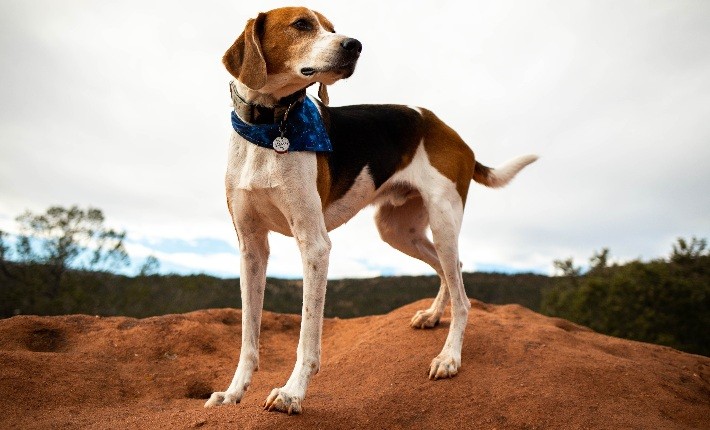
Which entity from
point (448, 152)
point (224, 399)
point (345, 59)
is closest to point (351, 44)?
point (345, 59)

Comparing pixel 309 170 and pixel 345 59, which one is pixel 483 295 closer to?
pixel 309 170

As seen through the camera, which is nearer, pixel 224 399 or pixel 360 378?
pixel 224 399

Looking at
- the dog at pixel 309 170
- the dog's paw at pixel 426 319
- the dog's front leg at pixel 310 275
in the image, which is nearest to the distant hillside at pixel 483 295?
the dog's paw at pixel 426 319

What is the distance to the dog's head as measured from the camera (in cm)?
377

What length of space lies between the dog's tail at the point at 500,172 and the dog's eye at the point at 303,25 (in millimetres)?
2827

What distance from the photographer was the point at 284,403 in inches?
148

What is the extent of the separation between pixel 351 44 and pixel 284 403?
2286 millimetres

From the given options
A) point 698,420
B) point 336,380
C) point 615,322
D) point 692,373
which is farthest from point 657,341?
point 336,380

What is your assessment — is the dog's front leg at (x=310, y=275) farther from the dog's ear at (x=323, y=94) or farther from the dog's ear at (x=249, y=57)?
the dog's ear at (x=323, y=94)

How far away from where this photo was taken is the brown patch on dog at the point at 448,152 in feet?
17.9

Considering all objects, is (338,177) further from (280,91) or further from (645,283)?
(645,283)

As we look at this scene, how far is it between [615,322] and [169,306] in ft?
54.0

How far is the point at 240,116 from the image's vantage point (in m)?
4.15

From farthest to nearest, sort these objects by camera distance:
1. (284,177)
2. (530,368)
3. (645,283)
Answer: (645,283) → (530,368) → (284,177)
